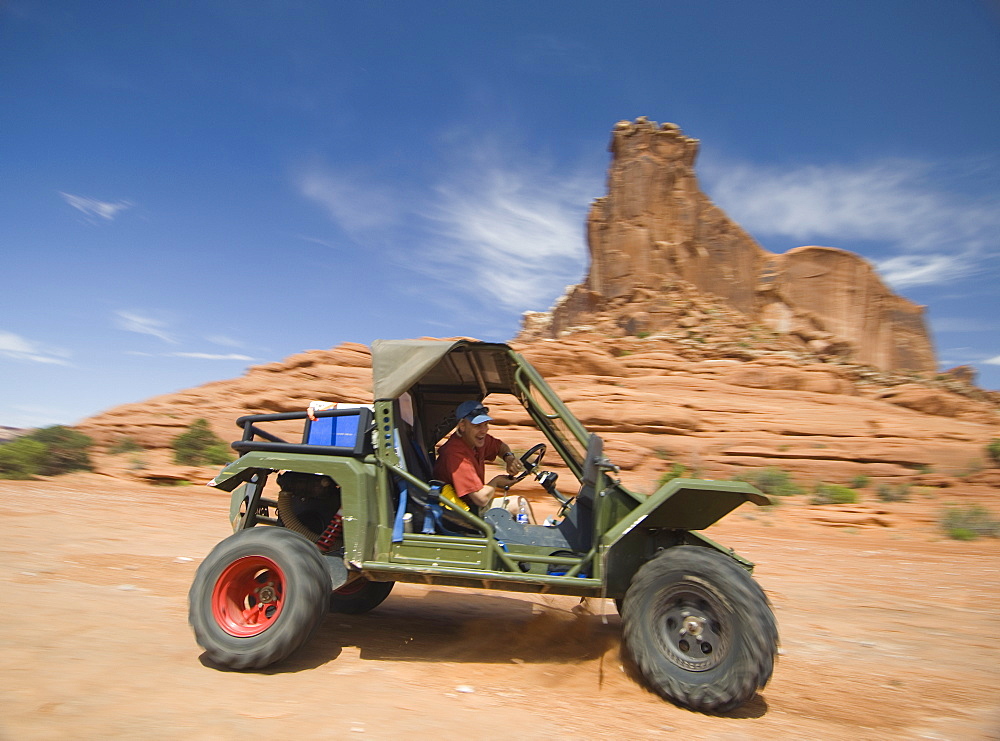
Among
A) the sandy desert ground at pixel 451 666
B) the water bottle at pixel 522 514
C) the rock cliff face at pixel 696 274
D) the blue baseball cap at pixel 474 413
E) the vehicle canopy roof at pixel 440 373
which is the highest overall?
the rock cliff face at pixel 696 274

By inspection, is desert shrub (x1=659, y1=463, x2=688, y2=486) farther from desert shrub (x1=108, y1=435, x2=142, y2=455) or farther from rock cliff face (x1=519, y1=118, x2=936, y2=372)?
rock cliff face (x1=519, y1=118, x2=936, y2=372)

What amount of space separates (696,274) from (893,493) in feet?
105

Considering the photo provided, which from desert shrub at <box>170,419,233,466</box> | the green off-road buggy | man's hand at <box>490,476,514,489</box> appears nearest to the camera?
the green off-road buggy

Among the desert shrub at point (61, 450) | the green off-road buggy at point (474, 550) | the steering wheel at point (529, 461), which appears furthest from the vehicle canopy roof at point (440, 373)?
the desert shrub at point (61, 450)

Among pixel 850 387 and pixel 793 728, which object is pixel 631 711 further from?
pixel 850 387

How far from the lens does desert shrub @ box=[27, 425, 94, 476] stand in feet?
50.6

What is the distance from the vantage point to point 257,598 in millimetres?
4152

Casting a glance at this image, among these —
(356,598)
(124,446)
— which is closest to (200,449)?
(124,446)

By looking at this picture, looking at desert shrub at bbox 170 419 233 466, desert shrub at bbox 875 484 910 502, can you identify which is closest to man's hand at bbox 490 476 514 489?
desert shrub at bbox 170 419 233 466

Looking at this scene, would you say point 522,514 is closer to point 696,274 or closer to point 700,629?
point 700,629

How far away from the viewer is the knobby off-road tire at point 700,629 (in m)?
3.45

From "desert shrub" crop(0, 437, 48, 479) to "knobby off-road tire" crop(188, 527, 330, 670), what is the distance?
1344cm

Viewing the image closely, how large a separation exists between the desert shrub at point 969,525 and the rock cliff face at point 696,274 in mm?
27845

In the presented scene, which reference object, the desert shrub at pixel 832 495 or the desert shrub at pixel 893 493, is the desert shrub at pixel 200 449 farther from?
the desert shrub at pixel 893 493
